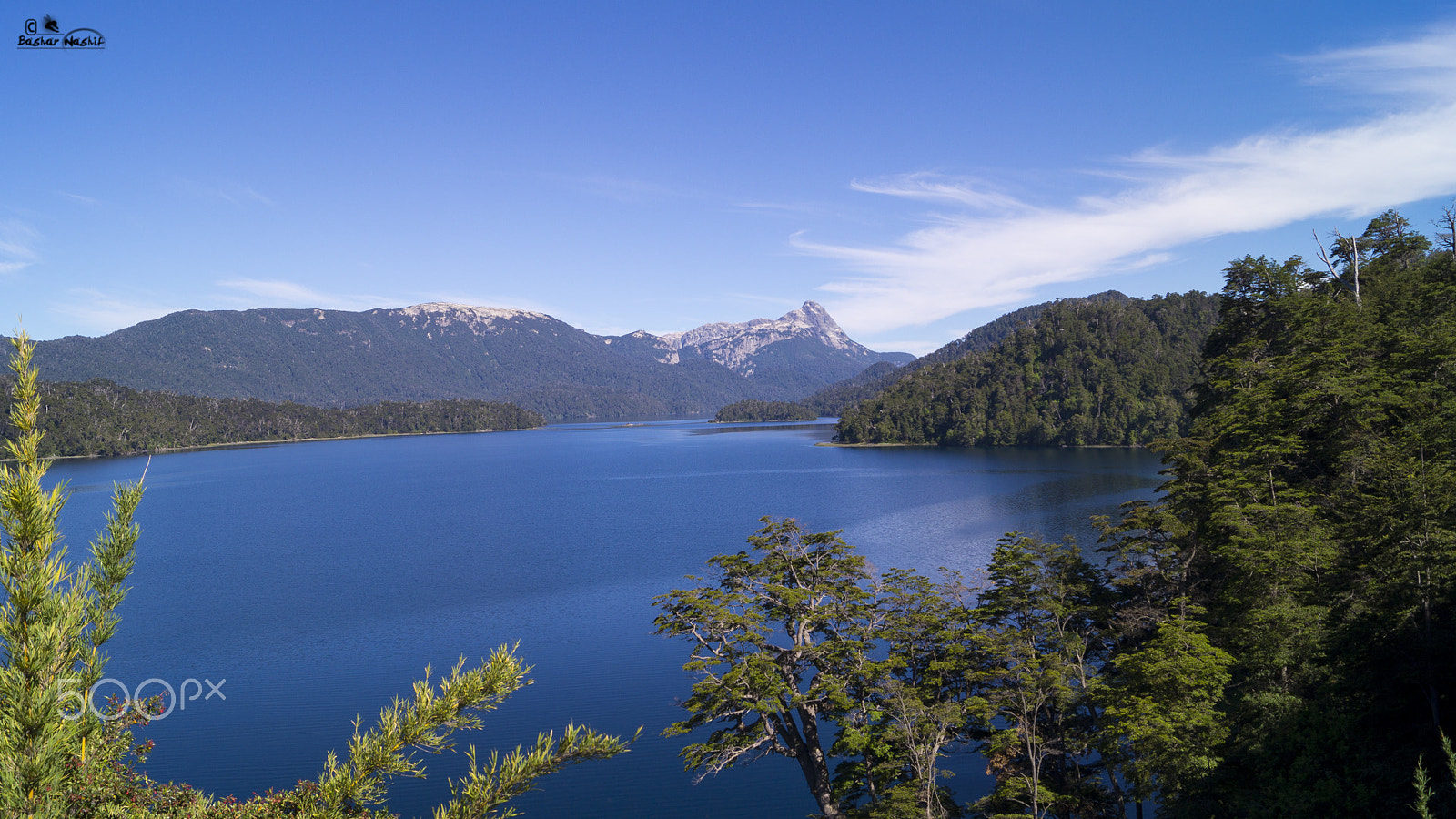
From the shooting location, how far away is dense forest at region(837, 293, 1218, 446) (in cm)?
14650

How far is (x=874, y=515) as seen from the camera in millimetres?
68375

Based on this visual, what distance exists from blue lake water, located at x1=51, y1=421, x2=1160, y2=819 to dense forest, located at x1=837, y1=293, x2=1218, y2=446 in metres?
34.6

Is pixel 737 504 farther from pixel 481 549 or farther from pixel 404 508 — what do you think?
pixel 404 508

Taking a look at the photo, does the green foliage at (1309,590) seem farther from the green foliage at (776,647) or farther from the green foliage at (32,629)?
the green foliage at (32,629)

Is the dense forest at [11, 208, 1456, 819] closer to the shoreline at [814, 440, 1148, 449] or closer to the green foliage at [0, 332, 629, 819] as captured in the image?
the green foliage at [0, 332, 629, 819]

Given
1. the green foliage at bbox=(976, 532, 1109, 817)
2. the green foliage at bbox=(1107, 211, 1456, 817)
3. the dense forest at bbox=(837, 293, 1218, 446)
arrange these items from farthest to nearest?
the dense forest at bbox=(837, 293, 1218, 446) → the green foliage at bbox=(976, 532, 1109, 817) → the green foliage at bbox=(1107, 211, 1456, 817)

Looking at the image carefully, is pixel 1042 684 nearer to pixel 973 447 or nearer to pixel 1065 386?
pixel 973 447

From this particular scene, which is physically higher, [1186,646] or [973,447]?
[1186,646]

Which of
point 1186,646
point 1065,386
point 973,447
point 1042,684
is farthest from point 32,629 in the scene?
point 1065,386

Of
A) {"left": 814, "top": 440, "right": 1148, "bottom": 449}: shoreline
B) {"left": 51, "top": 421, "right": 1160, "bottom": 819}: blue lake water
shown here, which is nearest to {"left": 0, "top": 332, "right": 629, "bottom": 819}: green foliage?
{"left": 51, "top": 421, "right": 1160, "bottom": 819}: blue lake water

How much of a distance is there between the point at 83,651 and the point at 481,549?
5734 centimetres

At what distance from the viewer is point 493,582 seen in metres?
49.6

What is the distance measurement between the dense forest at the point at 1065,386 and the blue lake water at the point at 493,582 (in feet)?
114

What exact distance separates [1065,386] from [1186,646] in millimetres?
153578
